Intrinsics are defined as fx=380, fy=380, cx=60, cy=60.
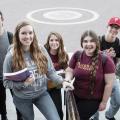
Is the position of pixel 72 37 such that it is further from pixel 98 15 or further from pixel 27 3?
pixel 27 3

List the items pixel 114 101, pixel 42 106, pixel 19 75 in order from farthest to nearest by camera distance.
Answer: pixel 114 101 < pixel 42 106 < pixel 19 75

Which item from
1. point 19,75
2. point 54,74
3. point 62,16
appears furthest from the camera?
point 62,16

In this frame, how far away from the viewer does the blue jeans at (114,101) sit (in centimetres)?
552

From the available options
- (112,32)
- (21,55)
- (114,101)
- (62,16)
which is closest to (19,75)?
(21,55)

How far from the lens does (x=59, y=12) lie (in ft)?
40.0

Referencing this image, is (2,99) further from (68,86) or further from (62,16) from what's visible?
(62,16)

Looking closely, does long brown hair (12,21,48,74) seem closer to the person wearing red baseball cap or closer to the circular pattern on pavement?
the person wearing red baseball cap

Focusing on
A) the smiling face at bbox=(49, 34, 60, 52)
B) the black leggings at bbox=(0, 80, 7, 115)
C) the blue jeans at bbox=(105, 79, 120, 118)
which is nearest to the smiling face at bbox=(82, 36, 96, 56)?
the smiling face at bbox=(49, 34, 60, 52)

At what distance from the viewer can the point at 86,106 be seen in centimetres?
482

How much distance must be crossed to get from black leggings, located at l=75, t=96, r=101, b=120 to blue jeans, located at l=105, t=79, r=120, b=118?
764 mm

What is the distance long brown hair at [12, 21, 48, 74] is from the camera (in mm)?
4590

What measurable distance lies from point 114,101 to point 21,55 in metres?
1.86

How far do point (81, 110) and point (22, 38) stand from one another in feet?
3.90

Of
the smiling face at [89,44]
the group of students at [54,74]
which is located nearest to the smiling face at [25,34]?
the group of students at [54,74]
